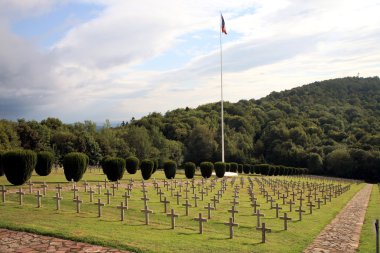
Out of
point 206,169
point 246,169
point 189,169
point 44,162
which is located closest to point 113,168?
point 44,162

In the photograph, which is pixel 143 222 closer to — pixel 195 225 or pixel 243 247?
pixel 195 225

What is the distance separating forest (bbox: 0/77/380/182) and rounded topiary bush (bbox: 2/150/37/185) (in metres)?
34.9

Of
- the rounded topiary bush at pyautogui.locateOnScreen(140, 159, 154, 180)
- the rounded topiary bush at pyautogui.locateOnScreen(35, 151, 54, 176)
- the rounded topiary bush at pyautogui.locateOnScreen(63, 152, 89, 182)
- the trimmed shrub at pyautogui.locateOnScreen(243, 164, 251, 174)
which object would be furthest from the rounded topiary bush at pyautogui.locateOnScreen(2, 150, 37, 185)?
the trimmed shrub at pyautogui.locateOnScreen(243, 164, 251, 174)

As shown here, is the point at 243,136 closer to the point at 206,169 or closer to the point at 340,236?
the point at 206,169

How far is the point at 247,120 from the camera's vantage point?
359ft

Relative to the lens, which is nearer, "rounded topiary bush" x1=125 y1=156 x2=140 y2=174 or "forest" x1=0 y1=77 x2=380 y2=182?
"rounded topiary bush" x1=125 y1=156 x2=140 y2=174

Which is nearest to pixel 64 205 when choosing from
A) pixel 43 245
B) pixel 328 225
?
pixel 43 245

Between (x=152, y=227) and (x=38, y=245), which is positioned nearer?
(x=38, y=245)

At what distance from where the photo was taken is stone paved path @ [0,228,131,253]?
9.76 m

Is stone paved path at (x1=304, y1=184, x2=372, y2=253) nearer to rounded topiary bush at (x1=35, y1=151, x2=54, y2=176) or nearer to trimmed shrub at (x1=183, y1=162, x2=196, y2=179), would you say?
trimmed shrub at (x1=183, y1=162, x2=196, y2=179)

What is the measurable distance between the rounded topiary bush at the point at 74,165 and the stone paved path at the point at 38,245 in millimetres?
14091

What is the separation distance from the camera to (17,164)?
71.4 feet

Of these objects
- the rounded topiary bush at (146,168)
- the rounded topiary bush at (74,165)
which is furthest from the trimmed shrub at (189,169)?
the rounded topiary bush at (74,165)

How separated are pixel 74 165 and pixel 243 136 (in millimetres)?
78192
